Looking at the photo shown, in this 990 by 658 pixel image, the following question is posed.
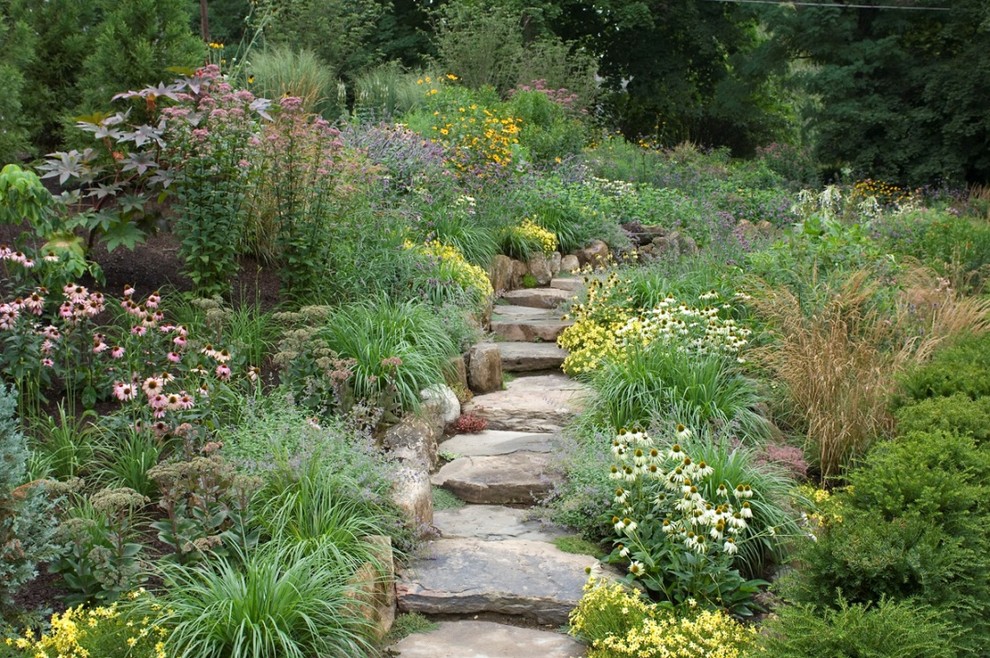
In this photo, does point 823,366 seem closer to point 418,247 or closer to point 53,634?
point 418,247

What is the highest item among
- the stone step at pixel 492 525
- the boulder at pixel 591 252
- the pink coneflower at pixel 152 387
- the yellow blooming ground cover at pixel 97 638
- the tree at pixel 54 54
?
the tree at pixel 54 54

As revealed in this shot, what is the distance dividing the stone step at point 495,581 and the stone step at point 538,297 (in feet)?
13.0

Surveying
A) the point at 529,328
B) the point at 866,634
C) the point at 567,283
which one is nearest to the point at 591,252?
the point at 567,283

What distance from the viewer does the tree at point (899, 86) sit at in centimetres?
1669

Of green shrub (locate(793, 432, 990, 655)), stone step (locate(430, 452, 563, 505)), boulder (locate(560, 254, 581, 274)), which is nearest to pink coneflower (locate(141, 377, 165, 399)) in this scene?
stone step (locate(430, 452, 563, 505))

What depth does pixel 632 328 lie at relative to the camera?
592cm

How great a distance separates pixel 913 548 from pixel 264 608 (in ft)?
7.23

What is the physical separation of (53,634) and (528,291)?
5.69 metres

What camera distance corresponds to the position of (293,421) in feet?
14.4

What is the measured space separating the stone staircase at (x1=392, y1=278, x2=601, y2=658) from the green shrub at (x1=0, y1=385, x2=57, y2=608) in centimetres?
136

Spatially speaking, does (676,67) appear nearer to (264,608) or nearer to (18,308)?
(18,308)

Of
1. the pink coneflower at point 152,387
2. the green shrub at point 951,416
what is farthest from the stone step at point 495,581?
the green shrub at point 951,416

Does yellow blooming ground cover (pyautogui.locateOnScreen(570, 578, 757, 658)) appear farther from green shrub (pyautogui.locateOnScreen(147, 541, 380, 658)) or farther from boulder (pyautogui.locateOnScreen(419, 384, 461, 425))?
boulder (pyautogui.locateOnScreen(419, 384, 461, 425))

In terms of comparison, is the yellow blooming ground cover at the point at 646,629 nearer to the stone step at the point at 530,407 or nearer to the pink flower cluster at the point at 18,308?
the stone step at the point at 530,407
